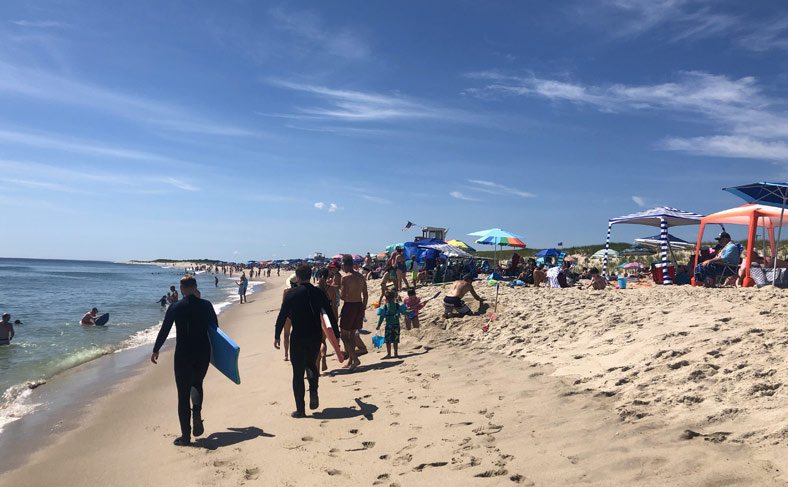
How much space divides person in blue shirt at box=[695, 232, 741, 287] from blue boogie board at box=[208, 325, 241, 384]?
422 inches

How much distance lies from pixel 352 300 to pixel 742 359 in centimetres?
482

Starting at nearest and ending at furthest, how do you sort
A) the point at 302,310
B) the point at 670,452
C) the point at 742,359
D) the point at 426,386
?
the point at 670,452, the point at 742,359, the point at 302,310, the point at 426,386

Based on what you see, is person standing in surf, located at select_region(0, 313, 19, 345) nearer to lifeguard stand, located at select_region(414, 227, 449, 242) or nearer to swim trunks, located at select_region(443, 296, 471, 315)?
swim trunks, located at select_region(443, 296, 471, 315)

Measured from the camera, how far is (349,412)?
5.14 m

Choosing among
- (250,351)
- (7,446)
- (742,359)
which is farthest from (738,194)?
(7,446)

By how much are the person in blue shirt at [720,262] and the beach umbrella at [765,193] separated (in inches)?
50.2

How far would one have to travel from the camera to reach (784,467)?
8.99ft

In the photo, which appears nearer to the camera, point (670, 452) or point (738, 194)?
point (670, 452)

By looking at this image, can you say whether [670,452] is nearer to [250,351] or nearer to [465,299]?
[465,299]

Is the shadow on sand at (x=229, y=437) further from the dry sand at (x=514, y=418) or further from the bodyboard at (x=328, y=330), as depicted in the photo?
the bodyboard at (x=328, y=330)

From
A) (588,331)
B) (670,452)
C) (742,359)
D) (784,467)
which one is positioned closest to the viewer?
(784,467)

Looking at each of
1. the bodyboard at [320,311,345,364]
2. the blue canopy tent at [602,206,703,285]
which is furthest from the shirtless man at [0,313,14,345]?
the blue canopy tent at [602,206,703,285]

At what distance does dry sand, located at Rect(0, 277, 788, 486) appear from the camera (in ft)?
10.6

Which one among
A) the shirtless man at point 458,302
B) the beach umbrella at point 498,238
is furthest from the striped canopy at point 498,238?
the shirtless man at point 458,302
